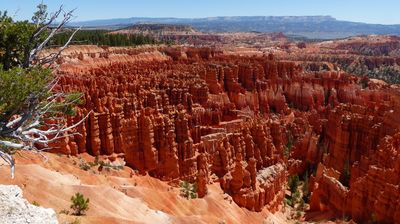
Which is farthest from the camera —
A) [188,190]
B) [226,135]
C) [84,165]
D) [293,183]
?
[293,183]

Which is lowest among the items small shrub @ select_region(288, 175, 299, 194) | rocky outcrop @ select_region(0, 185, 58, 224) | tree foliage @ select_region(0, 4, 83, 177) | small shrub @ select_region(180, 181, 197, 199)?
small shrub @ select_region(288, 175, 299, 194)

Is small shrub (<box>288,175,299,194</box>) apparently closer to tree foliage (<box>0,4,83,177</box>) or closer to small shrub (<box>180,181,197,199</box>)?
small shrub (<box>180,181,197,199</box>)

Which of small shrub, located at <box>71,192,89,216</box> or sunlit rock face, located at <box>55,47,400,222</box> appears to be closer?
small shrub, located at <box>71,192,89,216</box>

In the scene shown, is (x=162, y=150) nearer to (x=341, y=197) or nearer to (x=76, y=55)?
(x=341, y=197)

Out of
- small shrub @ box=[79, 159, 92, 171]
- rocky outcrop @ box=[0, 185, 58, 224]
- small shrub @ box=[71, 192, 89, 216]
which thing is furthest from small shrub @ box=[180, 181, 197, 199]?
rocky outcrop @ box=[0, 185, 58, 224]

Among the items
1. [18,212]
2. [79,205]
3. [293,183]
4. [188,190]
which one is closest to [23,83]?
[18,212]

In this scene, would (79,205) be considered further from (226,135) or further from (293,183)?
(293,183)

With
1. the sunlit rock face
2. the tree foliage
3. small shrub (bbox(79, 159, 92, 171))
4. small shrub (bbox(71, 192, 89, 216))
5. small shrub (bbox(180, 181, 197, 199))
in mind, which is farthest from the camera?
the sunlit rock face

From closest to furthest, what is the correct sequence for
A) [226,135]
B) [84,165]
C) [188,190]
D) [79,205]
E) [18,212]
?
1. [18,212]
2. [79,205]
3. [84,165]
4. [188,190]
5. [226,135]

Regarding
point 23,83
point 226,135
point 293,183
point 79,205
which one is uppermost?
point 23,83

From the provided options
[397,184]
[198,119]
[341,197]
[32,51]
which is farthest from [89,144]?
[32,51]
